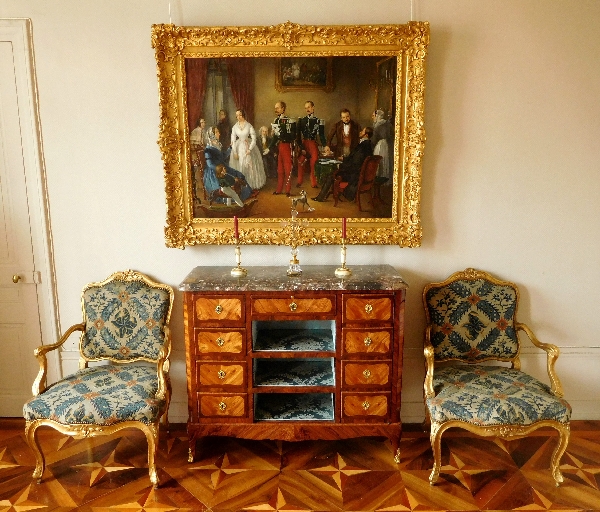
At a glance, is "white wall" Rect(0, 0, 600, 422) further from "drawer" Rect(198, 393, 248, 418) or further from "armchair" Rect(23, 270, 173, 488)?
"drawer" Rect(198, 393, 248, 418)

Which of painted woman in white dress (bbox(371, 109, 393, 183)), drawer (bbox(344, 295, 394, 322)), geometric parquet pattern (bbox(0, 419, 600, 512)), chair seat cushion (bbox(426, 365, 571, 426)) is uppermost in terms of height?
painted woman in white dress (bbox(371, 109, 393, 183))

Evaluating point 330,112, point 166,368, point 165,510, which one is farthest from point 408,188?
point 165,510

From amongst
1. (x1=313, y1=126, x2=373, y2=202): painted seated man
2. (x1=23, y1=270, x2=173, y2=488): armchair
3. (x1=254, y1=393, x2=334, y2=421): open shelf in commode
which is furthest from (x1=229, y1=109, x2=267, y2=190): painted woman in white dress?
(x1=254, y1=393, x2=334, y2=421): open shelf in commode

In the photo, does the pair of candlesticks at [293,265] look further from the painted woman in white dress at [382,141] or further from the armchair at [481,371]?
the armchair at [481,371]

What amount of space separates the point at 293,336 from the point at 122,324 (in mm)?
1124

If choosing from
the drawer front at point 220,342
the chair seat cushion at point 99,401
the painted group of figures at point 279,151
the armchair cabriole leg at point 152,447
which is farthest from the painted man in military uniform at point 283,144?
the armchair cabriole leg at point 152,447

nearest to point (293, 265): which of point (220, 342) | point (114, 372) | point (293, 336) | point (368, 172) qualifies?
point (293, 336)

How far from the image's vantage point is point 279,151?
2.95 m

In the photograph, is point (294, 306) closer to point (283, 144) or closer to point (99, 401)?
point (283, 144)

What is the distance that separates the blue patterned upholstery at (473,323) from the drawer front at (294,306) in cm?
77

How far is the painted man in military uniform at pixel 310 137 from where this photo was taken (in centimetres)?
291

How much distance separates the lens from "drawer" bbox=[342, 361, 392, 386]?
274 centimetres

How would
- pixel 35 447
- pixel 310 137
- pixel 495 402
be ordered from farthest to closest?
pixel 310 137
pixel 35 447
pixel 495 402

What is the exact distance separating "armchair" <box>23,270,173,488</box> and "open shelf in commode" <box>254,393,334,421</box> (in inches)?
23.5
